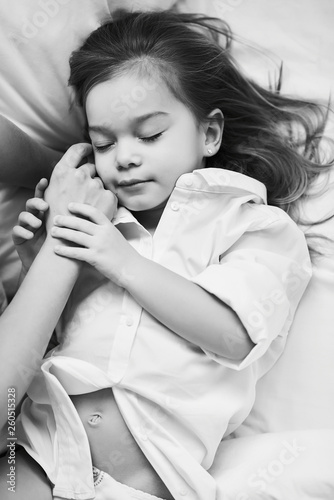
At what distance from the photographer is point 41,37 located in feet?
4.94

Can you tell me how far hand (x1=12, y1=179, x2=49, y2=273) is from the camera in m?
1.35

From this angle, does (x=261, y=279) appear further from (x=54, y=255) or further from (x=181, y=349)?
(x=54, y=255)

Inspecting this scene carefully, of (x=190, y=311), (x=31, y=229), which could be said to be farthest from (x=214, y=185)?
(x=31, y=229)

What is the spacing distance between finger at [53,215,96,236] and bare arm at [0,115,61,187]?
8.3 inches

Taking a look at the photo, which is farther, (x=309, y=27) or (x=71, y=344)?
(x=309, y=27)

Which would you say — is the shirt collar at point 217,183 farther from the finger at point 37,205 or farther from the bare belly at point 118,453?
the bare belly at point 118,453

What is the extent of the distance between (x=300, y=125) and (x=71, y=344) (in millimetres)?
707

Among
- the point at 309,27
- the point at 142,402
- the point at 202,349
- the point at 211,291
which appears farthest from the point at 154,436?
the point at 309,27

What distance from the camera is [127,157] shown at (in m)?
1.32

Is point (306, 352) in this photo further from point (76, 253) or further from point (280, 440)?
point (76, 253)

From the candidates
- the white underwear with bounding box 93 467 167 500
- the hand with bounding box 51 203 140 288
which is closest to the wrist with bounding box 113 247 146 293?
the hand with bounding box 51 203 140 288

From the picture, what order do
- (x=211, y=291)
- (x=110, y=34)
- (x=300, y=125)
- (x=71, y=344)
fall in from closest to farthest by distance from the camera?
(x=211, y=291) < (x=71, y=344) < (x=110, y=34) < (x=300, y=125)

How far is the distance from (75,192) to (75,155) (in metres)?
0.11

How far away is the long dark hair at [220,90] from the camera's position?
141 centimetres
